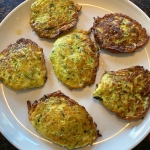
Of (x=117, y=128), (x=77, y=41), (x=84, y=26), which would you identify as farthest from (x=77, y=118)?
(x=84, y=26)

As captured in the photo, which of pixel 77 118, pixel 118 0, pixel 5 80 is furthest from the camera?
pixel 118 0

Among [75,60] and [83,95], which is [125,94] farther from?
[75,60]

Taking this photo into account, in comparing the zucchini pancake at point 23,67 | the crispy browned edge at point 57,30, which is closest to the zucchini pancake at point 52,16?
the crispy browned edge at point 57,30

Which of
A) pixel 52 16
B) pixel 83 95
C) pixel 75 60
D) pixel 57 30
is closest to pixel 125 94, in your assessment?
pixel 83 95

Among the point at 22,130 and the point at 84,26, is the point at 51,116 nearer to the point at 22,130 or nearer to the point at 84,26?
the point at 22,130

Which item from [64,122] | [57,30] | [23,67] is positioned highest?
[57,30]

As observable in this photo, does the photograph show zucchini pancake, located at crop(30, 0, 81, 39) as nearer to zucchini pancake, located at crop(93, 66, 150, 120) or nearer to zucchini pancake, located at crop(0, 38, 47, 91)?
zucchini pancake, located at crop(0, 38, 47, 91)
